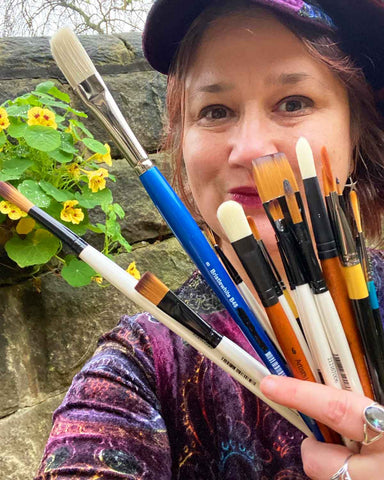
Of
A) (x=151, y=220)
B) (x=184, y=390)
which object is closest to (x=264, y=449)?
(x=184, y=390)

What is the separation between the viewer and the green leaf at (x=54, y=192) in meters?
1.06

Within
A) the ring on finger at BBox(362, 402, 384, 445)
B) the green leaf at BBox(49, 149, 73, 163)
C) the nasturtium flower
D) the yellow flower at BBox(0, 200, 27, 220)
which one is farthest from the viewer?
the nasturtium flower

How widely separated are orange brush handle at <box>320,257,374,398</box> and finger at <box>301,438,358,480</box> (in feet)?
0.15

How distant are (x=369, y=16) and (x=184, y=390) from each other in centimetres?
45

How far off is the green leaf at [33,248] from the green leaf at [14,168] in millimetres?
136

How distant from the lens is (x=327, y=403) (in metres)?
0.30

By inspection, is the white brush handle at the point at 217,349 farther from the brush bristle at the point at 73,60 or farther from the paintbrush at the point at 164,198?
the brush bristle at the point at 73,60

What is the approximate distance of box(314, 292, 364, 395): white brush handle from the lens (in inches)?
12.6

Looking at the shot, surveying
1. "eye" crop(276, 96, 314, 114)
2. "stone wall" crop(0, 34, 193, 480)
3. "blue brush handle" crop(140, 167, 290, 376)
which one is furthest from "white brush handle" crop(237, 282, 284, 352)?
"stone wall" crop(0, 34, 193, 480)

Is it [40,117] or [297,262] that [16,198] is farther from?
[40,117]

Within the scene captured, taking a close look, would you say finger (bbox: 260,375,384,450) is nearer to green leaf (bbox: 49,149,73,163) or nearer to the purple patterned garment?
the purple patterned garment

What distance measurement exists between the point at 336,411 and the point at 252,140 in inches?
11.4

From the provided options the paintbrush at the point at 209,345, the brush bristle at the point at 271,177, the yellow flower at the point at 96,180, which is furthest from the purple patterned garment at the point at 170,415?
the yellow flower at the point at 96,180

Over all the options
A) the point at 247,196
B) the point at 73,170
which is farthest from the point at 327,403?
the point at 73,170
